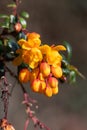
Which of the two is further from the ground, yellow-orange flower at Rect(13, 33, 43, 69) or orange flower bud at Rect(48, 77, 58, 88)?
yellow-orange flower at Rect(13, 33, 43, 69)

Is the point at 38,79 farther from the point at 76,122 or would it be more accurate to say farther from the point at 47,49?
the point at 76,122

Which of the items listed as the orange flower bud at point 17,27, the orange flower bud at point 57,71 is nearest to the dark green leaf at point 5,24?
the orange flower bud at point 17,27

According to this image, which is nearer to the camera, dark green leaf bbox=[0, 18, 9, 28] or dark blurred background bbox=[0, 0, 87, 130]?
dark green leaf bbox=[0, 18, 9, 28]

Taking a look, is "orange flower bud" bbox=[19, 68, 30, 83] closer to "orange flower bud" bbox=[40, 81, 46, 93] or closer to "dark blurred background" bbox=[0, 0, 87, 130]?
"orange flower bud" bbox=[40, 81, 46, 93]

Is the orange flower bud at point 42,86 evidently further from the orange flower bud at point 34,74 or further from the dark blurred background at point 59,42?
the dark blurred background at point 59,42

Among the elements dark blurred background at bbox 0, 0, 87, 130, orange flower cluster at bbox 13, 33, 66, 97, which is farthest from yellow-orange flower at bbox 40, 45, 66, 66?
dark blurred background at bbox 0, 0, 87, 130

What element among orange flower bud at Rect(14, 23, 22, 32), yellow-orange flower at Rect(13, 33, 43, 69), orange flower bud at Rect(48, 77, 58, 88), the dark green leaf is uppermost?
orange flower bud at Rect(14, 23, 22, 32)

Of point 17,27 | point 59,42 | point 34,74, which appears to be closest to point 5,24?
point 17,27
